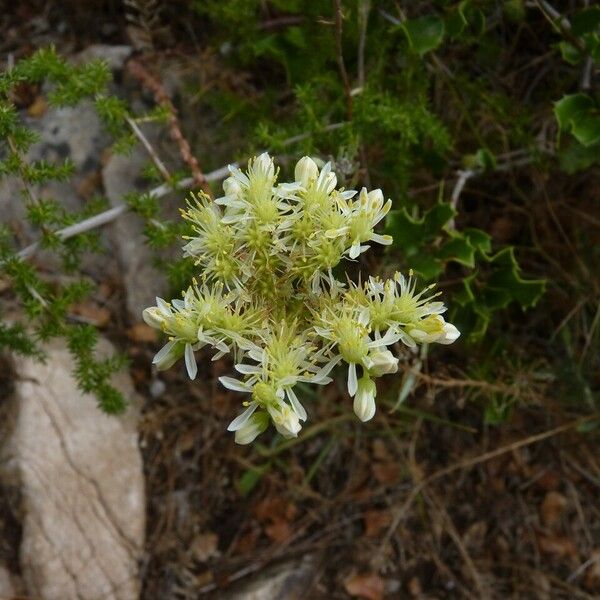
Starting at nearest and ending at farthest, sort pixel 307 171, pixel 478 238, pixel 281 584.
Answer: pixel 307 171
pixel 478 238
pixel 281 584

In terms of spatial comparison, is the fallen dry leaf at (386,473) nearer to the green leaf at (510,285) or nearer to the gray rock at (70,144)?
the green leaf at (510,285)

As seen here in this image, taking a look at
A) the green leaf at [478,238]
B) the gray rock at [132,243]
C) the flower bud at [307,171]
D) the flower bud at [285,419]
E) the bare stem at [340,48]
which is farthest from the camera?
the gray rock at [132,243]

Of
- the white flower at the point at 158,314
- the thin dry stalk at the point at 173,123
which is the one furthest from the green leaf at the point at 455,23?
the white flower at the point at 158,314

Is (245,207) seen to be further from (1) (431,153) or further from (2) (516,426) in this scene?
(2) (516,426)

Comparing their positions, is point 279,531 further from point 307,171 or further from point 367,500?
point 307,171

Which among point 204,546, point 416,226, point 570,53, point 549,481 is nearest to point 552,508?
point 549,481

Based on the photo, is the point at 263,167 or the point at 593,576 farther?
the point at 593,576

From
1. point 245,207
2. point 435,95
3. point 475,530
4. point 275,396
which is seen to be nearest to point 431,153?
point 435,95
